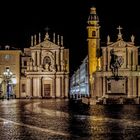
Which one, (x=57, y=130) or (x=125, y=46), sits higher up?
(x=125, y=46)

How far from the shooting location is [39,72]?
94.8 m

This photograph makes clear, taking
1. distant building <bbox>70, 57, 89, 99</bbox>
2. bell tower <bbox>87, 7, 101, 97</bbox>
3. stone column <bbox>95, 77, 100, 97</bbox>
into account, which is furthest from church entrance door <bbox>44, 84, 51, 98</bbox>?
stone column <bbox>95, 77, 100, 97</bbox>

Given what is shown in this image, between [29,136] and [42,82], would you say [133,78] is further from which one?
[29,136]

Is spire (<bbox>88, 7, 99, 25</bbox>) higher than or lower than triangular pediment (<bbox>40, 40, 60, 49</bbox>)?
higher

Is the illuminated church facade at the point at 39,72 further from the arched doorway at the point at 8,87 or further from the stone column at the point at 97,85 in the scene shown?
the stone column at the point at 97,85

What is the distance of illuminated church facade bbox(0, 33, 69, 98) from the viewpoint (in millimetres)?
94250

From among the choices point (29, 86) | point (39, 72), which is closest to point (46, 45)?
point (39, 72)

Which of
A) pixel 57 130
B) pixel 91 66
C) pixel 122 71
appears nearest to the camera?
pixel 57 130

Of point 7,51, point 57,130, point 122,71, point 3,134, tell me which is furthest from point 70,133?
point 7,51

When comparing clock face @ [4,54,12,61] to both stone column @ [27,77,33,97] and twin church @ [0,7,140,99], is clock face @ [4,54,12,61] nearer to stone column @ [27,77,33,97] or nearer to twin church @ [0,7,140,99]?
twin church @ [0,7,140,99]

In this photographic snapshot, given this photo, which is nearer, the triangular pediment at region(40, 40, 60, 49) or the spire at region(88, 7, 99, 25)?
the triangular pediment at region(40, 40, 60, 49)

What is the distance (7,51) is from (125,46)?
79.4ft

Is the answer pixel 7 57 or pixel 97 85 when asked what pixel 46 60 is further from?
pixel 97 85

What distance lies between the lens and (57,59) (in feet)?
313
